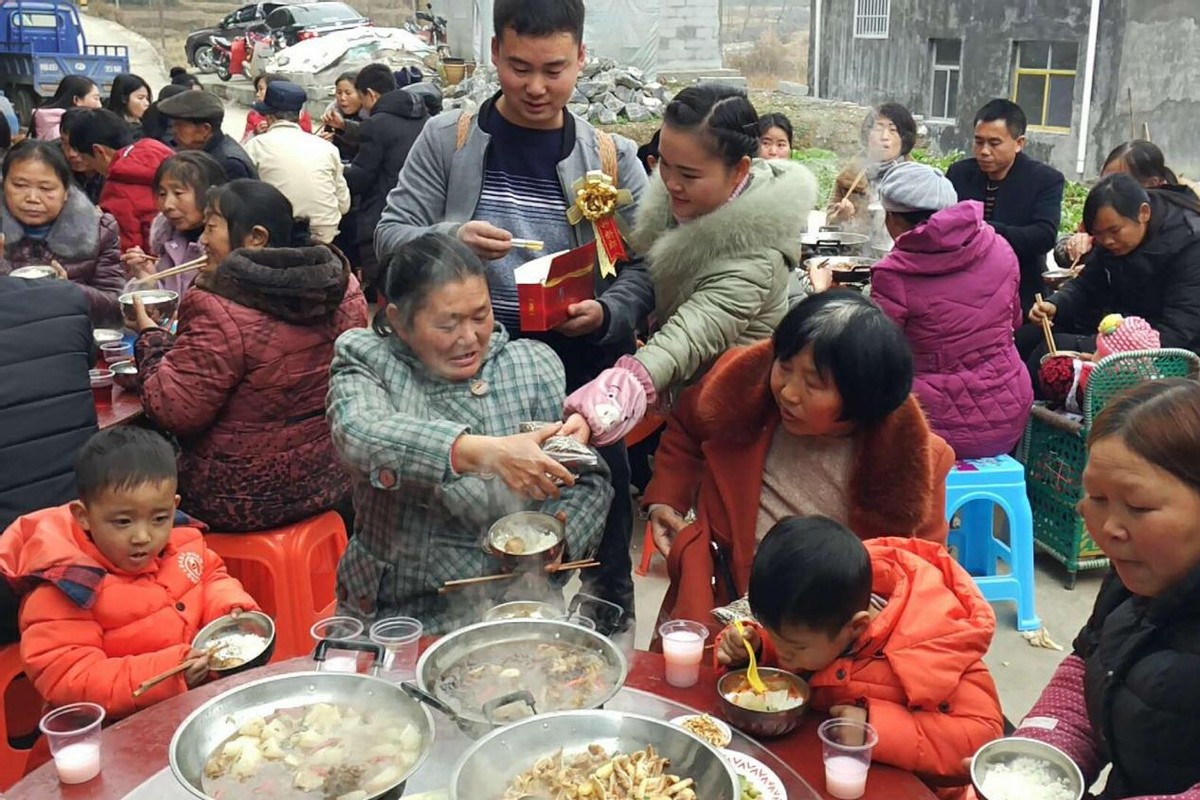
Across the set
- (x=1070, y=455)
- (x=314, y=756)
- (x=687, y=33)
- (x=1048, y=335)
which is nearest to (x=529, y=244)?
(x=314, y=756)

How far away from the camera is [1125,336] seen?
179 inches

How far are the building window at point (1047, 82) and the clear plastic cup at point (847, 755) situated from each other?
1327cm

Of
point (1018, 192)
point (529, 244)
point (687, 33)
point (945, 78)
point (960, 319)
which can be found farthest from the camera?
point (687, 33)

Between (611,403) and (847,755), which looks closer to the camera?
(847,755)

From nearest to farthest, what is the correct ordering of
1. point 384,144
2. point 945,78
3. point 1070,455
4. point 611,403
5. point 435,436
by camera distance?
1. point 435,436
2. point 611,403
3. point 1070,455
4. point 384,144
5. point 945,78

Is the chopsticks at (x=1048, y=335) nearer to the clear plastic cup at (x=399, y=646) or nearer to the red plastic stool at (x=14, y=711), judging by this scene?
the clear plastic cup at (x=399, y=646)

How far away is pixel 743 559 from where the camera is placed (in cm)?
258

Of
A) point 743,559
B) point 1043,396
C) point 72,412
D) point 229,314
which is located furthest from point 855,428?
point 1043,396

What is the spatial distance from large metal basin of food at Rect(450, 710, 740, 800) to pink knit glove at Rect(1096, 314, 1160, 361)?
357 cm

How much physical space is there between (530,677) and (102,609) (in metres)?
1.15

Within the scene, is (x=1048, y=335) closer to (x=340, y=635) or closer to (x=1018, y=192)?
(x=1018, y=192)

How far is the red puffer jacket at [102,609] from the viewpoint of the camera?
2250 mm

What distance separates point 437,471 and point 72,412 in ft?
5.35

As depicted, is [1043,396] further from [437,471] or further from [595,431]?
[437,471]
